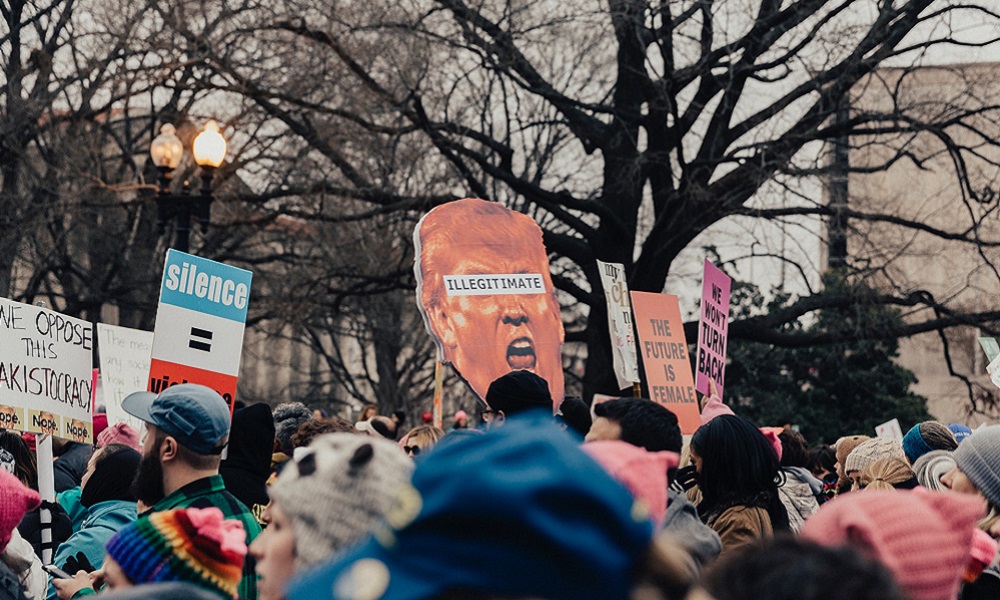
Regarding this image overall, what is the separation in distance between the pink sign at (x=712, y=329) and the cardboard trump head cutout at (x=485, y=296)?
114 cm

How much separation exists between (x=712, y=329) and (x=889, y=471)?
335cm

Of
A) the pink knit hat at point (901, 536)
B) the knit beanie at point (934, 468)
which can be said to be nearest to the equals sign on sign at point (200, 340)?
the knit beanie at point (934, 468)

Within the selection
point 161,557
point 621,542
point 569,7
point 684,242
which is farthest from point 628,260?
point 621,542

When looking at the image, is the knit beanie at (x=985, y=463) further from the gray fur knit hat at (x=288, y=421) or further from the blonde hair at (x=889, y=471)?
the gray fur knit hat at (x=288, y=421)

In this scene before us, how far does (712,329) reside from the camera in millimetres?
10016

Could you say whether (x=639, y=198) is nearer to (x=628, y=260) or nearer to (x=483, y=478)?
(x=628, y=260)

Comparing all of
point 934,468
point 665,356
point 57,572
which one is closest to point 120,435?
point 57,572

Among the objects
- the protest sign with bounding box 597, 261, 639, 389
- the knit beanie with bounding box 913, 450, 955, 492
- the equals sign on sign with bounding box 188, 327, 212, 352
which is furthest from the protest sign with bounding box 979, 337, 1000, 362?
the equals sign on sign with bounding box 188, 327, 212, 352

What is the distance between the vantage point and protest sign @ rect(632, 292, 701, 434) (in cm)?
924

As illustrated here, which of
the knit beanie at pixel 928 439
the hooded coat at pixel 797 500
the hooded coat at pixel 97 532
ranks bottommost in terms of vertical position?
the hooded coat at pixel 97 532

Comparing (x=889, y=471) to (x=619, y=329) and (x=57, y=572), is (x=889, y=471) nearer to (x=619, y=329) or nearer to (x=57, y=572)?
(x=619, y=329)

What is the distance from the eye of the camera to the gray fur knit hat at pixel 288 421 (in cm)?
856

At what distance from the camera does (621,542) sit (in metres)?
Answer: 1.43

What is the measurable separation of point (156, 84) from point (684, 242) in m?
7.24
